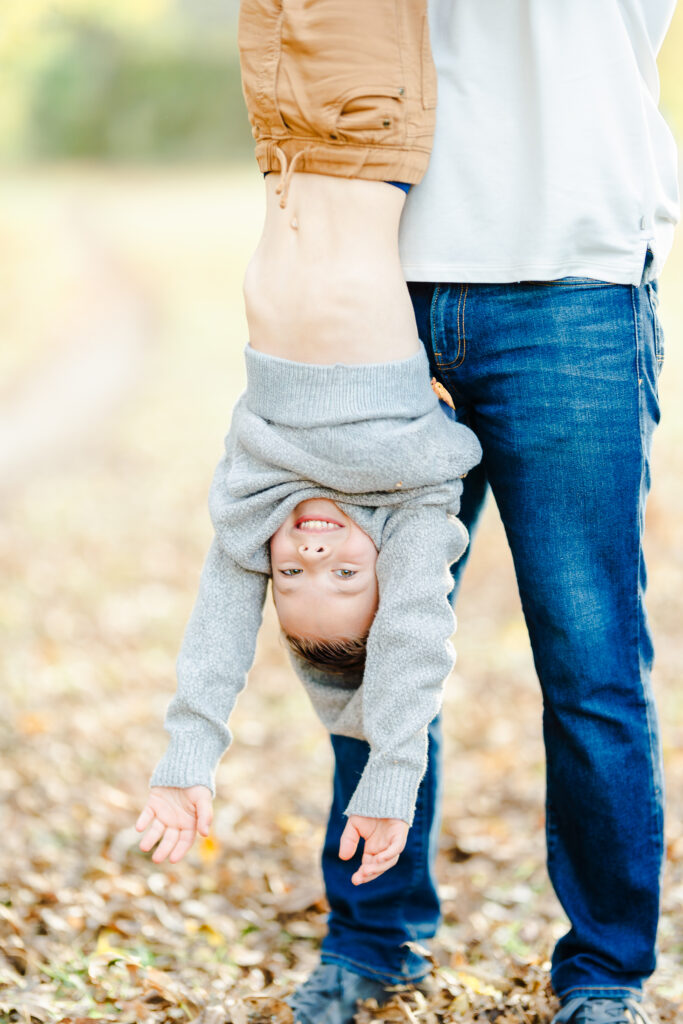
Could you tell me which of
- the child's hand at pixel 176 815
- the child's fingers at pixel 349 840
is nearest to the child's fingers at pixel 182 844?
the child's hand at pixel 176 815

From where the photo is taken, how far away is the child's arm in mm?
2037

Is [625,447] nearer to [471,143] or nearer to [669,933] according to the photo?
[471,143]

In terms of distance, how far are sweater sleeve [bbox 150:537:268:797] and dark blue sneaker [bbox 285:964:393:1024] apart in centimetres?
73

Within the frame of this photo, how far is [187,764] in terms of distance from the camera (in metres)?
2.03

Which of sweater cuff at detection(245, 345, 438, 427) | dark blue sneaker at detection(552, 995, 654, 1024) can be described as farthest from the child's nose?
dark blue sneaker at detection(552, 995, 654, 1024)

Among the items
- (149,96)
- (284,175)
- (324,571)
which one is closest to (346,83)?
(284,175)

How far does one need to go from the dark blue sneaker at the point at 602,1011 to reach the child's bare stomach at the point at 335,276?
139 cm

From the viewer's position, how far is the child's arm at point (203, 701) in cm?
204

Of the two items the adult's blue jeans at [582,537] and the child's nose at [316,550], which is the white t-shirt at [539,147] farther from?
the child's nose at [316,550]

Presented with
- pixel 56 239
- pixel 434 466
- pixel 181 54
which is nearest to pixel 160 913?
pixel 434 466

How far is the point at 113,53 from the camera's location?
3212 centimetres

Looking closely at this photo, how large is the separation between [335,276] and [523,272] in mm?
340

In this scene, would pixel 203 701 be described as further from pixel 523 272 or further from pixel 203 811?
pixel 523 272

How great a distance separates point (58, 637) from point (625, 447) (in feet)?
13.1
